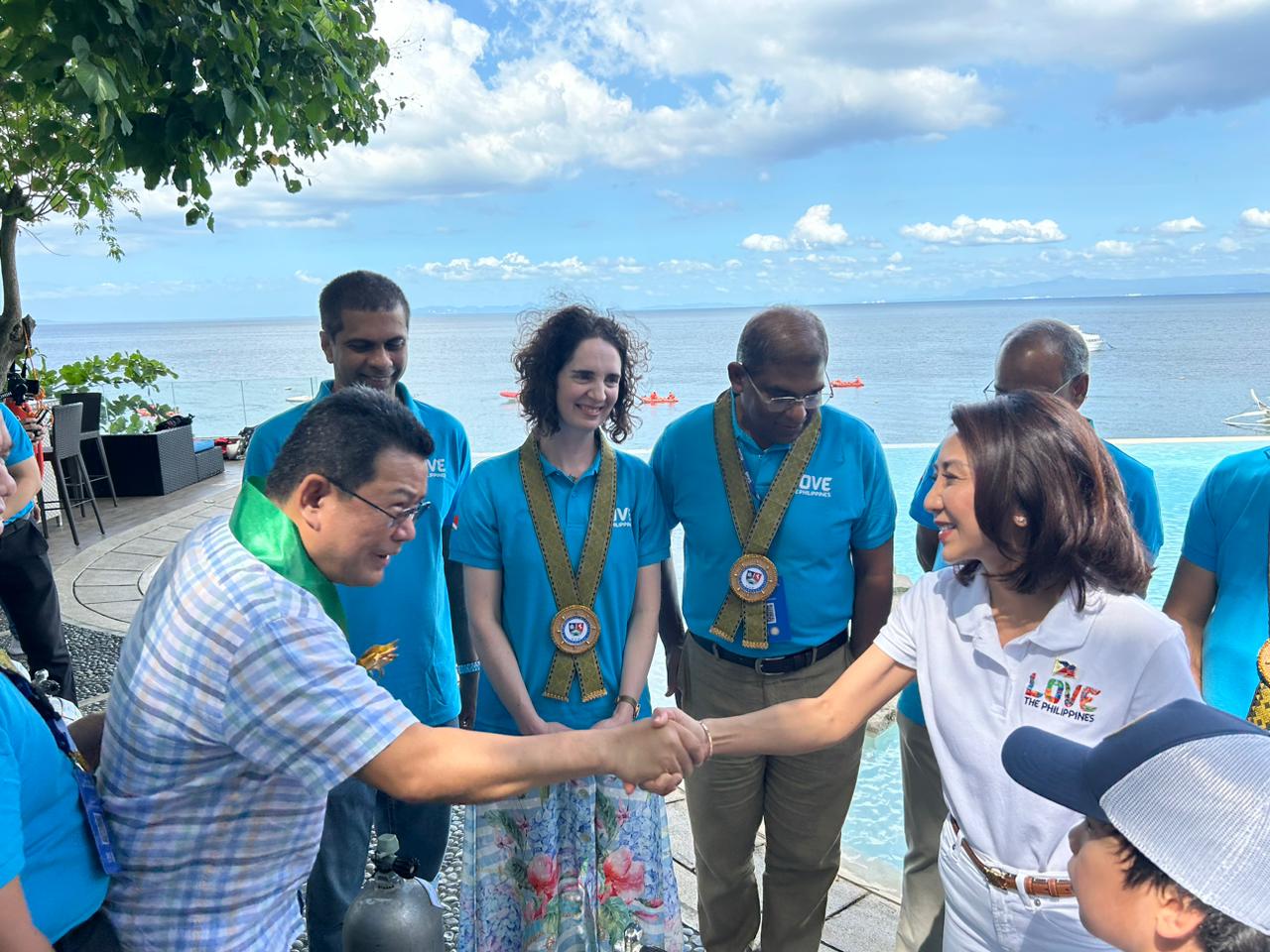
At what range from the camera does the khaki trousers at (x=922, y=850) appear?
304cm

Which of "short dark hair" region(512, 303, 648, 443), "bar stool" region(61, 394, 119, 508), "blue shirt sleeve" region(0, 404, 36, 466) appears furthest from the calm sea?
"bar stool" region(61, 394, 119, 508)

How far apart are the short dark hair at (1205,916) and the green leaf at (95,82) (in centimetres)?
364

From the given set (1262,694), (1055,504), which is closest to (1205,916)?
(1055,504)

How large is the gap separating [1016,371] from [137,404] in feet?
41.8

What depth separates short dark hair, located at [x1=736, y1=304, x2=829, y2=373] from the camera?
307 cm

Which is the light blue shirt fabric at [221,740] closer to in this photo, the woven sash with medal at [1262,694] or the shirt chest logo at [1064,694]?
the shirt chest logo at [1064,694]

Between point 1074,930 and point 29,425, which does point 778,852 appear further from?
point 29,425

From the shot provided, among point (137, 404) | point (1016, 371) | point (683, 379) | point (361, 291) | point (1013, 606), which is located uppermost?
point (361, 291)

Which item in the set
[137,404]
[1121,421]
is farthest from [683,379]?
[137,404]

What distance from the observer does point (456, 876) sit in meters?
3.92

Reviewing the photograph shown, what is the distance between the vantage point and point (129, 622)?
732cm

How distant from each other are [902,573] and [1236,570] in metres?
8.35

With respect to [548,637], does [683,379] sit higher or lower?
lower

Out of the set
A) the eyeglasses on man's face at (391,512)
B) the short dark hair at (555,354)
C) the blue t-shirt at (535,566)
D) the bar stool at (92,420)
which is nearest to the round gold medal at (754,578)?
the blue t-shirt at (535,566)
